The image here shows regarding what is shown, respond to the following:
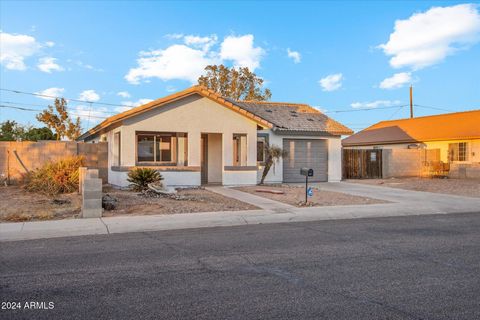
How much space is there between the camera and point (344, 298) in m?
4.79

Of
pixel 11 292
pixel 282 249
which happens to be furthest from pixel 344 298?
pixel 11 292

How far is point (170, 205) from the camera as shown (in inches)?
499

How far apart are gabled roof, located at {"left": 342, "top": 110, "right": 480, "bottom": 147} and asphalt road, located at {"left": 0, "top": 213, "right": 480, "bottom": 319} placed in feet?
72.7

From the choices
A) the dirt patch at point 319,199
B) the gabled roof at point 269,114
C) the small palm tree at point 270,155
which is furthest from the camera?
the small palm tree at point 270,155

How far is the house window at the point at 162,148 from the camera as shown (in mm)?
18766

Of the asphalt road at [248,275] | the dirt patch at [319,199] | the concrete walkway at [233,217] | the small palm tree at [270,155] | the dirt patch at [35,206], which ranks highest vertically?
the small palm tree at [270,155]

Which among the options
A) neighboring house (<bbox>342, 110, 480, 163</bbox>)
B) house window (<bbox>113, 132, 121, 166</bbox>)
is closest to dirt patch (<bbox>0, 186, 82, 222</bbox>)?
house window (<bbox>113, 132, 121, 166</bbox>)

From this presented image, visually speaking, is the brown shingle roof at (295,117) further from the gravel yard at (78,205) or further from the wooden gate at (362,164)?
the gravel yard at (78,205)

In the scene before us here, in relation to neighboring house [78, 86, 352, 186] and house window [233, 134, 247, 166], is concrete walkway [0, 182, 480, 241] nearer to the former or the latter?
neighboring house [78, 86, 352, 186]

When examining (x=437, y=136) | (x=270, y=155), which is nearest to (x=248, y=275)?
(x=270, y=155)

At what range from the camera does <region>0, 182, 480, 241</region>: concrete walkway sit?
9.09 meters

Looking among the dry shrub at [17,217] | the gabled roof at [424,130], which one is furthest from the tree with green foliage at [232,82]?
the dry shrub at [17,217]

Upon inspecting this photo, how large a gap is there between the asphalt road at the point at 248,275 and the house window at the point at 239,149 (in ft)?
37.5

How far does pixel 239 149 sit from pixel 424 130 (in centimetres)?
1795
